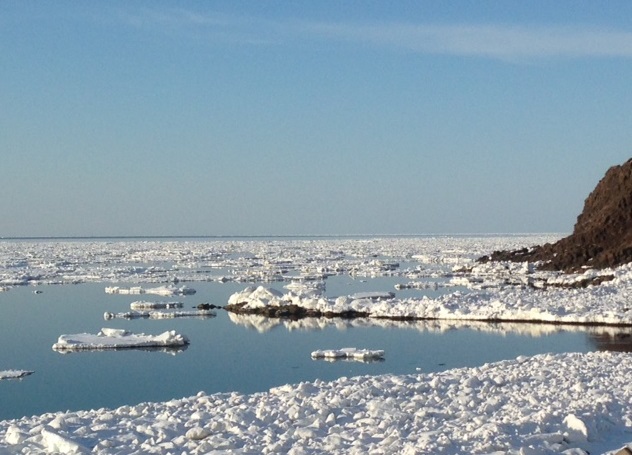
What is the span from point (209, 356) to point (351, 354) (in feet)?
11.8

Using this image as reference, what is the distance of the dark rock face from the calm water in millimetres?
17671

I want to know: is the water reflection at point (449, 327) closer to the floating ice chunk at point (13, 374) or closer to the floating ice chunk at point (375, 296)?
the floating ice chunk at point (375, 296)

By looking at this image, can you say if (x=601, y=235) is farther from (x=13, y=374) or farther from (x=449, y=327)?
(x=13, y=374)

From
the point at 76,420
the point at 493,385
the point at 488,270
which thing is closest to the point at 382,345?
the point at 493,385

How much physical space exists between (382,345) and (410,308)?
596 cm

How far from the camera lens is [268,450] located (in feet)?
31.8

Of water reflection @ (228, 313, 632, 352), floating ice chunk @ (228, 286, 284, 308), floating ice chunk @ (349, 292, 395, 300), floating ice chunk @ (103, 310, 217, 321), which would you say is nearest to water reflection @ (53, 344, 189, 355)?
water reflection @ (228, 313, 632, 352)

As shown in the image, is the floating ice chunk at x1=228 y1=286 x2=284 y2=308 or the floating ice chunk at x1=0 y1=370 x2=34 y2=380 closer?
the floating ice chunk at x1=0 y1=370 x2=34 y2=380

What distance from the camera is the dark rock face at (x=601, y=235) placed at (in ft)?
137

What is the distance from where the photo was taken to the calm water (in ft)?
56.6

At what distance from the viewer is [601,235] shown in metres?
45.2

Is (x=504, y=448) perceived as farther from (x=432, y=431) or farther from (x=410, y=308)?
(x=410, y=308)

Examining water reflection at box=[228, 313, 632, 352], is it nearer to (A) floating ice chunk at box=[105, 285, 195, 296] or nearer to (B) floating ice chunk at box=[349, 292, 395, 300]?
(B) floating ice chunk at box=[349, 292, 395, 300]

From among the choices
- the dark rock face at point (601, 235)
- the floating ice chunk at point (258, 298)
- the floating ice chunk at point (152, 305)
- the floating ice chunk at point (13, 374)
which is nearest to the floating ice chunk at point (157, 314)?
the floating ice chunk at point (152, 305)
